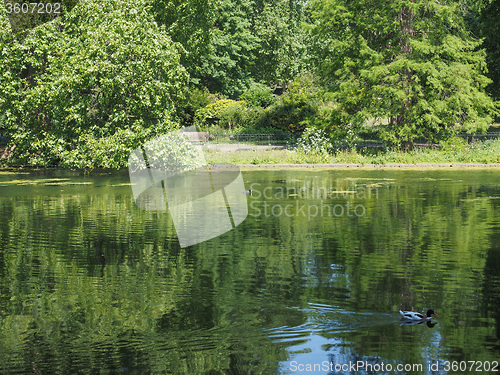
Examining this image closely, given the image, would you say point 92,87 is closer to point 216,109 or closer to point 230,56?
point 216,109

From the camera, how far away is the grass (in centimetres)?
3638

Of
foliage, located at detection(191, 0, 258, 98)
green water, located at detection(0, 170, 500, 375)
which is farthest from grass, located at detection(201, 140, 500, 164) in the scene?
foliage, located at detection(191, 0, 258, 98)

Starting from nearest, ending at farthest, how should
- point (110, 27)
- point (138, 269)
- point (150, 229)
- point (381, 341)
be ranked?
point (381, 341)
point (138, 269)
point (150, 229)
point (110, 27)

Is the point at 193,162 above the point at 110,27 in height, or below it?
below

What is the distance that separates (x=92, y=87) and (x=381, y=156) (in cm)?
1636

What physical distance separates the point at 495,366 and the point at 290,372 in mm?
2489

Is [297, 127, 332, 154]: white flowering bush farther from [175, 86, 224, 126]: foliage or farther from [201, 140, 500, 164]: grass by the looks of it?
[175, 86, 224, 126]: foliage

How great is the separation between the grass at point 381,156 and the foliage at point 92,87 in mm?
5740

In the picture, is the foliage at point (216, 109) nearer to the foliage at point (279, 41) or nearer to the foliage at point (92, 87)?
the foliage at point (279, 41)

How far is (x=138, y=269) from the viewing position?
12.9m

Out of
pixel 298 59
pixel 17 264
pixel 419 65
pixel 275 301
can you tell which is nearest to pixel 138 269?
pixel 17 264

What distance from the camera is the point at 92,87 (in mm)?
34844

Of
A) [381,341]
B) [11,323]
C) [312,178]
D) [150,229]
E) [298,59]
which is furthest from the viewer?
[298,59]

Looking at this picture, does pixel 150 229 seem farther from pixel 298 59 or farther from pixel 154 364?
pixel 298 59
